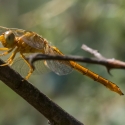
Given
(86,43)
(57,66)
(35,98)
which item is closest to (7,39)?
(57,66)

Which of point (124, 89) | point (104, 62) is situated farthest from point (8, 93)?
point (104, 62)

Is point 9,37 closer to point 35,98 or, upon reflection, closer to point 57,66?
point 57,66

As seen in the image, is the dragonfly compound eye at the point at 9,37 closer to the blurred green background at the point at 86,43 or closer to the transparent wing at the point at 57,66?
the transparent wing at the point at 57,66

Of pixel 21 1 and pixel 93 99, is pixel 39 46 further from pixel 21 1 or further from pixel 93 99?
pixel 21 1

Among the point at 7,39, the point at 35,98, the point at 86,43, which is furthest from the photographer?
the point at 86,43

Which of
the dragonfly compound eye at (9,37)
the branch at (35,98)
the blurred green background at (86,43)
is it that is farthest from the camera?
the blurred green background at (86,43)

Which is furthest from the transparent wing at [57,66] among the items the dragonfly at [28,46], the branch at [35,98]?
the branch at [35,98]
